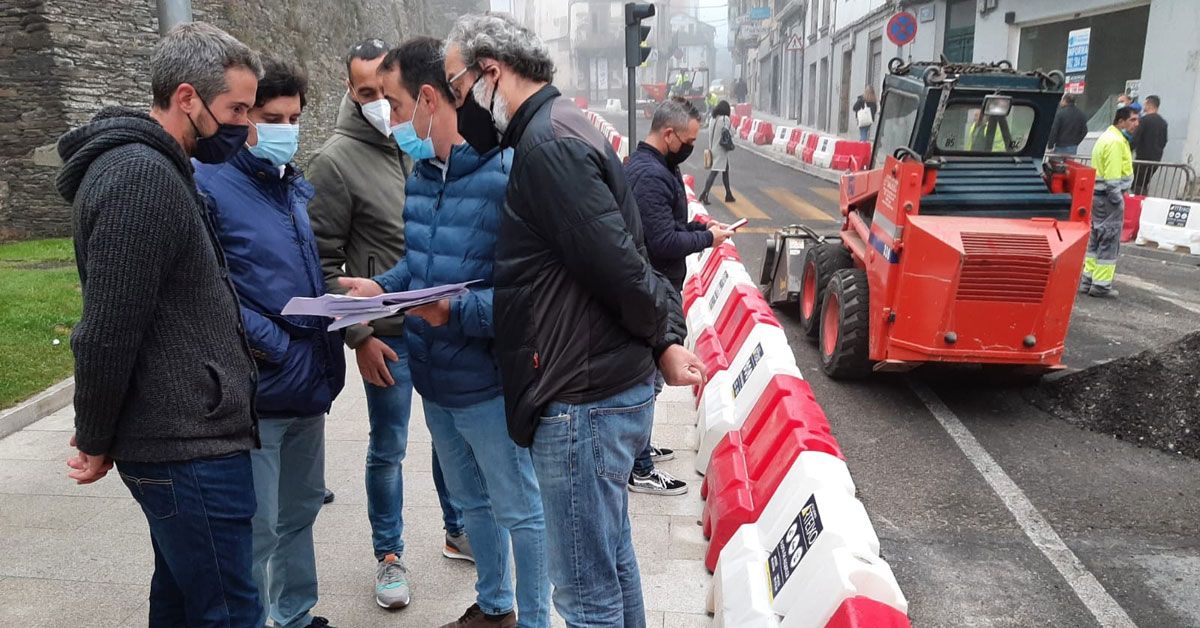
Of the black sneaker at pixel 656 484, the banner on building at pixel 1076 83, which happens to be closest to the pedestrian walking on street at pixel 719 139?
the banner on building at pixel 1076 83

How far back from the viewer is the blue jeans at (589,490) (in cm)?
222

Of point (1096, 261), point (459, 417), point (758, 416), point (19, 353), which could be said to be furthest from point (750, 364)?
point (1096, 261)

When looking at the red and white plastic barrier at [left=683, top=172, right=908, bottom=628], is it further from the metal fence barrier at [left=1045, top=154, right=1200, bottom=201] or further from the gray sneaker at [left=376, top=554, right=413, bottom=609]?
the metal fence barrier at [left=1045, top=154, right=1200, bottom=201]

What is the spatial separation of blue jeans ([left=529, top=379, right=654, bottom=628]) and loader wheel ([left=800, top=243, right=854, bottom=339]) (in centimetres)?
523

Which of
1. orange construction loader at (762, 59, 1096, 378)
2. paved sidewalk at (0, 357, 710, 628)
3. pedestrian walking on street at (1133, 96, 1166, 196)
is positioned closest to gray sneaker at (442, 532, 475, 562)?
paved sidewalk at (0, 357, 710, 628)

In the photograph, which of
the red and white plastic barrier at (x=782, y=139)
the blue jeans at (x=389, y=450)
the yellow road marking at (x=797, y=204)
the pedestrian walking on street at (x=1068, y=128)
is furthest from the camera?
the red and white plastic barrier at (x=782, y=139)

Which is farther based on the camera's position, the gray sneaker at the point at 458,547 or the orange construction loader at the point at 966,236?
the orange construction loader at the point at 966,236

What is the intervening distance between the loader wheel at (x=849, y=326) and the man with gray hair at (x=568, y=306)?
4334 mm

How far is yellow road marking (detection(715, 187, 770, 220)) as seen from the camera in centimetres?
1528

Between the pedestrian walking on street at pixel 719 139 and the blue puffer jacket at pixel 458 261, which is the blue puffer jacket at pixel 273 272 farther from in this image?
the pedestrian walking on street at pixel 719 139

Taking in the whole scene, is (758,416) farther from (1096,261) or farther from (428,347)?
(1096,261)

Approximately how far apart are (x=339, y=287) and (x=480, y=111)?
1043 mm

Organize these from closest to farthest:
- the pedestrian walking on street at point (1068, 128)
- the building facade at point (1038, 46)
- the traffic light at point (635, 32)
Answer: the traffic light at point (635, 32)
the pedestrian walking on street at point (1068, 128)
the building facade at point (1038, 46)

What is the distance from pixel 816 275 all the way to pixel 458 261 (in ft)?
17.8
